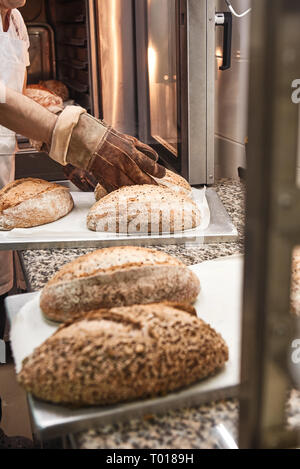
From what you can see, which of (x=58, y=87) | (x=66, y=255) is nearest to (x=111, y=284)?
(x=66, y=255)

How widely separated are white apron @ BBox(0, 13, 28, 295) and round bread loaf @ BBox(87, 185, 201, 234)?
0.81 meters

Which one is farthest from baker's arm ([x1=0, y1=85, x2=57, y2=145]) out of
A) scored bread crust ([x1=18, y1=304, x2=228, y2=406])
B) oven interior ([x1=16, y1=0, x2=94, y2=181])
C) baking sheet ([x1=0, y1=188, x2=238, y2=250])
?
oven interior ([x1=16, y1=0, x2=94, y2=181])

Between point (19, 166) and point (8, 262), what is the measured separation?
604 millimetres

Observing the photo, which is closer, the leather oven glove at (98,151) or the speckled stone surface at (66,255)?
the speckled stone surface at (66,255)

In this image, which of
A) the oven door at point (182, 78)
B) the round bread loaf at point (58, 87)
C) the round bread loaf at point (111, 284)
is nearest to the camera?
the round bread loaf at point (111, 284)

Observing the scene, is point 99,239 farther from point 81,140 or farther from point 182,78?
point 182,78

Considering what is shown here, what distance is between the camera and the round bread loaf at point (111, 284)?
2.67 feet

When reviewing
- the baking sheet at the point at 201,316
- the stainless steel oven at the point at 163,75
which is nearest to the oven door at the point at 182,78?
the stainless steel oven at the point at 163,75

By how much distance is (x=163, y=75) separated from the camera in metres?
1.97

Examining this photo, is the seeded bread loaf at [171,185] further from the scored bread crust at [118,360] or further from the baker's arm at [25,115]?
the scored bread crust at [118,360]

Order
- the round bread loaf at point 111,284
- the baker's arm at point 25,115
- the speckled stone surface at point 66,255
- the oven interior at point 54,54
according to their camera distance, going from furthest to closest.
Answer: the oven interior at point 54,54, the baker's arm at point 25,115, the speckled stone surface at point 66,255, the round bread loaf at point 111,284

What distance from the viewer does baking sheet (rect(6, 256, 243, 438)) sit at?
615mm

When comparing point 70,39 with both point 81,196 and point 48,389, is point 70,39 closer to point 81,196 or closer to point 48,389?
point 81,196

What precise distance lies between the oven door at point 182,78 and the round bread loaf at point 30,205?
0.55 metres
